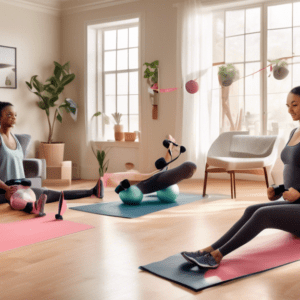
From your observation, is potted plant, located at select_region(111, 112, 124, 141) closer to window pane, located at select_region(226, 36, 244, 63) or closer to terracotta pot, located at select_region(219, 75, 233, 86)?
terracotta pot, located at select_region(219, 75, 233, 86)

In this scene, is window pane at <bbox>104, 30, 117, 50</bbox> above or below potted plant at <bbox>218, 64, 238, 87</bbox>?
above

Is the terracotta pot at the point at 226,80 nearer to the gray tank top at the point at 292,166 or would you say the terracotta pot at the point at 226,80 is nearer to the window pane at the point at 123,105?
the window pane at the point at 123,105

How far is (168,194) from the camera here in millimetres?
4395

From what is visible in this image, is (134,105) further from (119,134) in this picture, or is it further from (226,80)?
(226,80)

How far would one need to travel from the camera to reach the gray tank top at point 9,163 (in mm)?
4145

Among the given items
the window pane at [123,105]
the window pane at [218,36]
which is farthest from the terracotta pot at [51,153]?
the window pane at [218,36]

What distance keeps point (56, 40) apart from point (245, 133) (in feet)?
12.3

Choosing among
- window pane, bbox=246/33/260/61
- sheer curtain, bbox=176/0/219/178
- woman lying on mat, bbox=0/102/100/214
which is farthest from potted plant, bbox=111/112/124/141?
woman lying on mat, bbox=0/102/100/214

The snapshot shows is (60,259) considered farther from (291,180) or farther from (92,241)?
(291,180)

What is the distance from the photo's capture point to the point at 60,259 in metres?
2.52

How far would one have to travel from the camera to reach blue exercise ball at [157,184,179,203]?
4.39 m

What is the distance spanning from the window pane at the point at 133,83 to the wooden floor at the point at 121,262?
3197 millimetres

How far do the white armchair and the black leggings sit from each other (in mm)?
2174

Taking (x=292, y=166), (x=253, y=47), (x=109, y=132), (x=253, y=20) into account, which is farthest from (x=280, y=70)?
(x=292, y=166)
